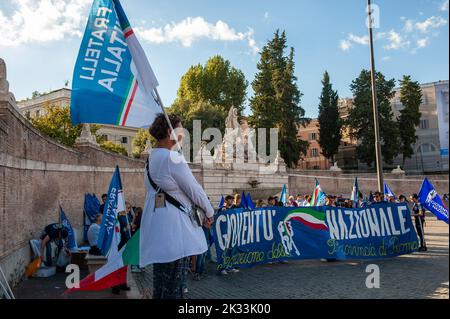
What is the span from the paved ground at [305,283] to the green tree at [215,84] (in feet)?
168

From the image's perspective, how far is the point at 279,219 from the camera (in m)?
9.84

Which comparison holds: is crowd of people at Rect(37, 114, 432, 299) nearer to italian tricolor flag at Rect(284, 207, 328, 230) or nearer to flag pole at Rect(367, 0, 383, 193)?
italian tricolor flag at Rect(284, 207, 328, 230)

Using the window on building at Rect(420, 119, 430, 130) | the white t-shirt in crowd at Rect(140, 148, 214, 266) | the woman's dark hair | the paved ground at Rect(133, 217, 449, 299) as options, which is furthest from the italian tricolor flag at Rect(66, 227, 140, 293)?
the window on building at Rect(420, 119, 430, 130)

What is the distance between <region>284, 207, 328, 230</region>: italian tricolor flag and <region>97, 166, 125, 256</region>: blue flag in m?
4.22

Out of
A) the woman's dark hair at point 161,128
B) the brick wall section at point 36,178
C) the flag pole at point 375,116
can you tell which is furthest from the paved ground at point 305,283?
the flag pole at point 375,116

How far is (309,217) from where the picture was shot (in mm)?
10000

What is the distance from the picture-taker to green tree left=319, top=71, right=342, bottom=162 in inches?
2120

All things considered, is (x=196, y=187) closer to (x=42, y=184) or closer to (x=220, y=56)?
(x=42, y=184)

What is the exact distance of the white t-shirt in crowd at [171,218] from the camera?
358cm

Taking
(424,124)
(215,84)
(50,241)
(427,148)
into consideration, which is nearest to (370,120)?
(424,124)

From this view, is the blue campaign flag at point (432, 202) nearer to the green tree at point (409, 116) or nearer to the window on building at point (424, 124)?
the green tree at point (409, 116)
